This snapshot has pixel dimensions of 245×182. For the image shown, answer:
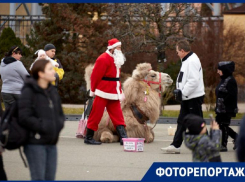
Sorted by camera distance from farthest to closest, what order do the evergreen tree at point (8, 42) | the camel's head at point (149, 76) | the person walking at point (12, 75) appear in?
the evergreen tree at point (8, 42) < the camel's head at point (149, 76) < the person walking at point (12, 75)

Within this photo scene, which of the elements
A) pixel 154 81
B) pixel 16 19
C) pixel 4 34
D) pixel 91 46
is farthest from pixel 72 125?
pixel 16 19

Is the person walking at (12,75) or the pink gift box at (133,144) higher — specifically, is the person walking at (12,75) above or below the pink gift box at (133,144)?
above

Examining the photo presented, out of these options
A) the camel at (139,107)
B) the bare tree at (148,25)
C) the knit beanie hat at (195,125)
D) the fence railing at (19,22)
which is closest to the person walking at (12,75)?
the camel at (139,107)

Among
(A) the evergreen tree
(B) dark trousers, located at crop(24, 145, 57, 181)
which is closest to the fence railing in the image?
(A) the evergreen tree

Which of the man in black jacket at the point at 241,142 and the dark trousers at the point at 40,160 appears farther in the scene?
the dark trousers at the point at 40,160

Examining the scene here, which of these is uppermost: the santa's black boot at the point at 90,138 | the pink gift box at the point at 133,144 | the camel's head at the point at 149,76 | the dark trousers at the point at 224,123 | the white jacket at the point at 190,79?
the white jacket at the point at 190,79

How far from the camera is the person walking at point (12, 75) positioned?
424 inches

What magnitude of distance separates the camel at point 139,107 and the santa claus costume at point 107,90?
1.13 feet

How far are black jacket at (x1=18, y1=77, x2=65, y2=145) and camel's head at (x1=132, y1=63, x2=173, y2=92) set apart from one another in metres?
6.02

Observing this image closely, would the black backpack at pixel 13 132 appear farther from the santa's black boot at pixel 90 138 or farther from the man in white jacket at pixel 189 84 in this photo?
the santa's black boot at pixel 90 138

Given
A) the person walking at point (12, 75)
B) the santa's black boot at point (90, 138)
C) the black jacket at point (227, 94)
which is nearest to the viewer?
the person walking at point (12, 75)

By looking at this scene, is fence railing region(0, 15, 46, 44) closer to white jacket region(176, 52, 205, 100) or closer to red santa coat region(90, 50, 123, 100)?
red santa coat region(90, 50, 123, 100)

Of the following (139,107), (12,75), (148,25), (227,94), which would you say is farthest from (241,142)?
(148,25)

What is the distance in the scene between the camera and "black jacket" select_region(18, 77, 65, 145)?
20.8 feet
